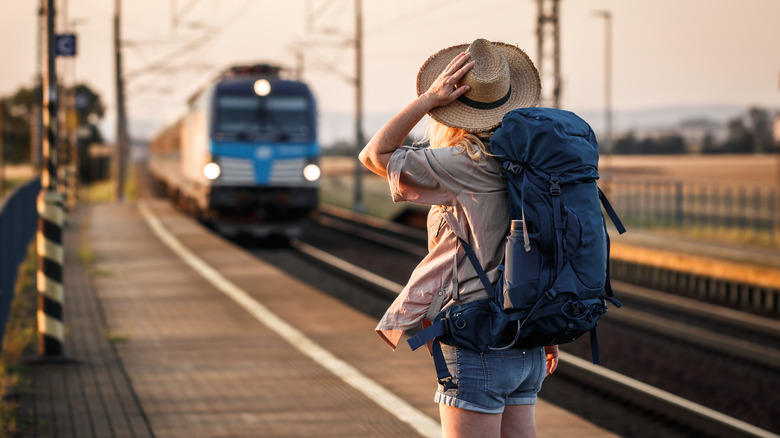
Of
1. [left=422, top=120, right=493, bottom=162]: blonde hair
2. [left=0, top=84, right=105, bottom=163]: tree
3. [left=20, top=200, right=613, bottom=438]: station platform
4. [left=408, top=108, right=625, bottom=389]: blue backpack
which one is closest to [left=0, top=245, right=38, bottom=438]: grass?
[left=20, top=200, right=613, bottom=438]: station platform

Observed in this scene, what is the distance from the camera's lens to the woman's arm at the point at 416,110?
2.86 meters

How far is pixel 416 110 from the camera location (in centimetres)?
290

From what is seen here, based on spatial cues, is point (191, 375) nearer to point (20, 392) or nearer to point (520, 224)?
point (20, 392)

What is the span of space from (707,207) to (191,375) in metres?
17.9

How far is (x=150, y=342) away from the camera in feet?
26.1

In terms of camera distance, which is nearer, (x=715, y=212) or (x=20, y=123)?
(x=715, y=212)

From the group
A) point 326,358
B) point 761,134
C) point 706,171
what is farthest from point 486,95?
point 761,134

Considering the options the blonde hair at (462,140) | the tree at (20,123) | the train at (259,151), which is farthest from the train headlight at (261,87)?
the tree at (20,123)

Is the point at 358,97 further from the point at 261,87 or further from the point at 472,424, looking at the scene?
the point at 472,424

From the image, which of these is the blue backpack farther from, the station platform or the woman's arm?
the station platform

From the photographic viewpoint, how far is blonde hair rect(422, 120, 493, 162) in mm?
2836

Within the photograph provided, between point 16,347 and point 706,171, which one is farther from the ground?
point 706,171

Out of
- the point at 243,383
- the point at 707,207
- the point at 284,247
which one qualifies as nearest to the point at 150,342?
the point at 243,383

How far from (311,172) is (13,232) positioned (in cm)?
945
